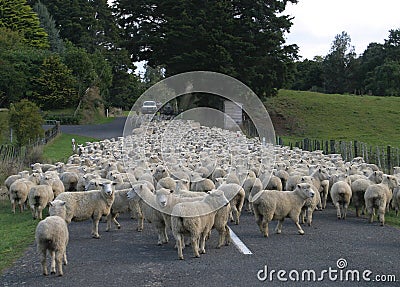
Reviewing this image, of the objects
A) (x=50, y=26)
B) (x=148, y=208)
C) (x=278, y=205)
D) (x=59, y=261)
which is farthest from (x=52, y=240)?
(x=50, y=26)

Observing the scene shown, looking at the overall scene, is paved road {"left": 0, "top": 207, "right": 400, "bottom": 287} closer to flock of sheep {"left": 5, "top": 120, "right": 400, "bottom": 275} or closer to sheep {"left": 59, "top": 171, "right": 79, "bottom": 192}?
flock of sheep {"left": 5, "top": 120, "right": 400, "bottom": 275}

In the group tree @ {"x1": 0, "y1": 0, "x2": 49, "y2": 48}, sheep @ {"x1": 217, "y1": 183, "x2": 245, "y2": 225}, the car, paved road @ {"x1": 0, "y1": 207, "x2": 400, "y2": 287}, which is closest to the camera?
paved road @ {"x1": 0, "y1": 207, "x2": 400, "y2": 287}

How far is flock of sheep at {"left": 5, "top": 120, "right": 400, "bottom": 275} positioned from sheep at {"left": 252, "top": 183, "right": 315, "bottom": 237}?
0.02 meters

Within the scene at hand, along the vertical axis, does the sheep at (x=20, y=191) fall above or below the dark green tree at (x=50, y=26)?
below

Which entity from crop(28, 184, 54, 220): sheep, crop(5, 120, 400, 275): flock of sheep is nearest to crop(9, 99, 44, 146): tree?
crop(5, 120, 400, 275): flock of sheep

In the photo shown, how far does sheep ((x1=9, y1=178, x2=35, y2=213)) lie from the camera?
1550 centimetres

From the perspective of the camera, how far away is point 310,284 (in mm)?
8453

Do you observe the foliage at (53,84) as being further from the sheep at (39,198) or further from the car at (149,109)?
the sheep at (39,198)

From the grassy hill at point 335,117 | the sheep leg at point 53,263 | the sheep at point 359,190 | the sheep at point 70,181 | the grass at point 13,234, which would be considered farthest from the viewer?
the grassy hill at point 335,117

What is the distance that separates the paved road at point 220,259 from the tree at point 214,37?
97.4ft

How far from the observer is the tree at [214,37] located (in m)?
42.2

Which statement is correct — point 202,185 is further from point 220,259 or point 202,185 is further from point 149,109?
point 149,109

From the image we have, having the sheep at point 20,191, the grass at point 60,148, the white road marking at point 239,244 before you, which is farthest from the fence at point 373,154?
the grass at point 60,148

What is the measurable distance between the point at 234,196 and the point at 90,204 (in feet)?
10.4
